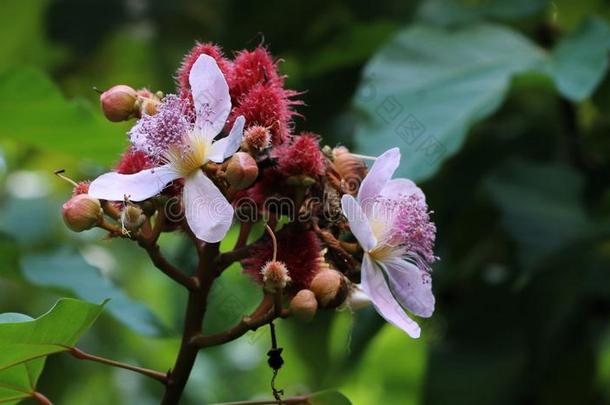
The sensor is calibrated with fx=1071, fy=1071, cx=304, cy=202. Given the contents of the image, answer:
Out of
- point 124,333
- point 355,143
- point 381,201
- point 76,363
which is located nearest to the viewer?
point 381,201

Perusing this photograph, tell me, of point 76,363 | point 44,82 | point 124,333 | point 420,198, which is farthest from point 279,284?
point 124,333

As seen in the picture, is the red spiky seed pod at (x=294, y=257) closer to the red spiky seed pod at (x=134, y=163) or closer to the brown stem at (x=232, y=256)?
the brown stem at (x=232, y=256)

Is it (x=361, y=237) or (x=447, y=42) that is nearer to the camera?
(x=361, y=237)

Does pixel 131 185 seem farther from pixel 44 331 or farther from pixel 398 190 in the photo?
pixel 398 190

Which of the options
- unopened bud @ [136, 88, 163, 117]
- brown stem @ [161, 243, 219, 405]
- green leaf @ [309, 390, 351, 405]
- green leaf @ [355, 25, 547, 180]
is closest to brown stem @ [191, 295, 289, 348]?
Result: brown stem @ [161, 243, 219, 405]

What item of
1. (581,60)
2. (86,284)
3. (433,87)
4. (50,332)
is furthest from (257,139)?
(581,60)

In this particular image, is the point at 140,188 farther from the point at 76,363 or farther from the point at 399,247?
the point at 76,363

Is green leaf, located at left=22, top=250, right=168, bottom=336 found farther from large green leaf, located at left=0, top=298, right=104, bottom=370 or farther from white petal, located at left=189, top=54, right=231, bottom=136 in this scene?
white petal, located at left=189, top=54, right=231, bottom=136
